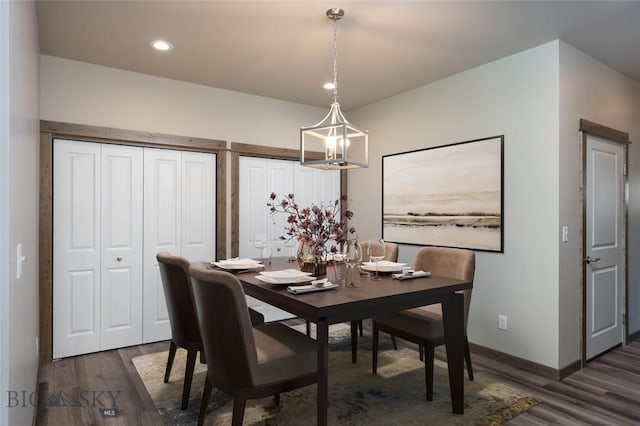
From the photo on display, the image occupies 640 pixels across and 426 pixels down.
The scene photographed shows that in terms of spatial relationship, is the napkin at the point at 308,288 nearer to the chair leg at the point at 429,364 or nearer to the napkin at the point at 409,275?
the napkin at the point at 409,275

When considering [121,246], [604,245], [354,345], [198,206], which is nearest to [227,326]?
[354,345]

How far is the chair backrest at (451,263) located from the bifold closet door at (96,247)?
267 cm

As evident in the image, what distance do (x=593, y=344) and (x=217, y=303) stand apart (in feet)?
10.7

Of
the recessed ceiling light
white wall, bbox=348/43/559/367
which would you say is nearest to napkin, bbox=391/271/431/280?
white wall, bbox=348/43/559/367

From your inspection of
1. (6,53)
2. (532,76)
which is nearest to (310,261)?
(6,53)

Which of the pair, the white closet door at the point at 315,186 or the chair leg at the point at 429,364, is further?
the white closet door at the point at 315,186

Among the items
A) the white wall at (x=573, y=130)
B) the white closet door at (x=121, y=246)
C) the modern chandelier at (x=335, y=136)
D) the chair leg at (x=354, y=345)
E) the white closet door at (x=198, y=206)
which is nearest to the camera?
the modern chandelier at (x=335, y=136)

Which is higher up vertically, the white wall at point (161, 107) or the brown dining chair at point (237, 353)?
the white wall at point (161, 107)

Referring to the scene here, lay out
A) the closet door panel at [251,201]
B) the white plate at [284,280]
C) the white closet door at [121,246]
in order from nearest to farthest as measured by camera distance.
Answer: the white plate at [284,280], the white closet door at [121,246], the closet door panel at [251,201]

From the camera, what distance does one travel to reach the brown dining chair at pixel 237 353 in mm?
1795

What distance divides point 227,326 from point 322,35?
7.24 feet

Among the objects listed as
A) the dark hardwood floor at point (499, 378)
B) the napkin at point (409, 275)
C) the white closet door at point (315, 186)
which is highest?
the white closet door at point (315, 186)

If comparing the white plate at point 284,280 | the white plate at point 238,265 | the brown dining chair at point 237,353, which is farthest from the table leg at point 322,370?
the white plate at point 238,265

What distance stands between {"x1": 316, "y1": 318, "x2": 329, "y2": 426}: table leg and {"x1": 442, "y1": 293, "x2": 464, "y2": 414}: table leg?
0.90 meters
